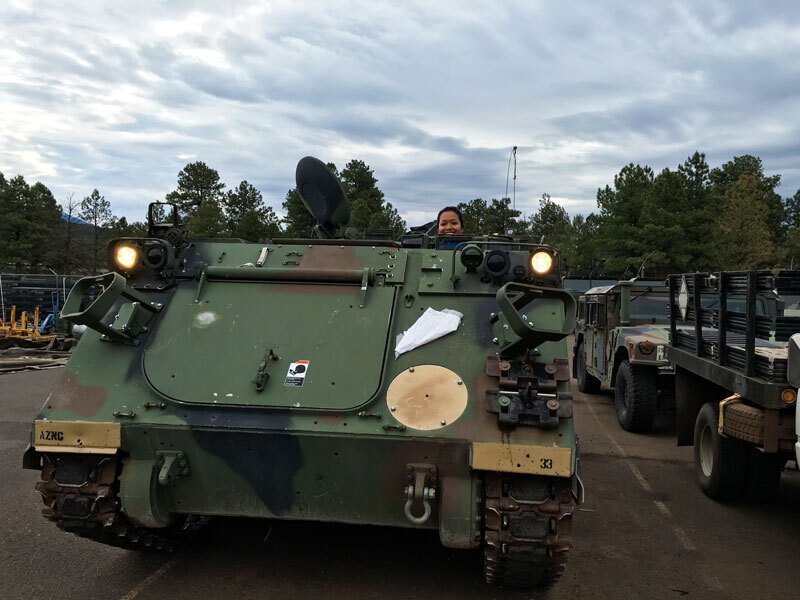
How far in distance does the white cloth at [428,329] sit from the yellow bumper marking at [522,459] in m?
0.83

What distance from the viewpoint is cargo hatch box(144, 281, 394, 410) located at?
3.88 m

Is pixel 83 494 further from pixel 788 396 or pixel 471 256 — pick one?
pixel 788 396

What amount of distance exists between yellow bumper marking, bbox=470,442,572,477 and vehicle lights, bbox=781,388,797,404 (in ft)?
7.40

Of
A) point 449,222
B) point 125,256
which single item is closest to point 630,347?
point 449,222

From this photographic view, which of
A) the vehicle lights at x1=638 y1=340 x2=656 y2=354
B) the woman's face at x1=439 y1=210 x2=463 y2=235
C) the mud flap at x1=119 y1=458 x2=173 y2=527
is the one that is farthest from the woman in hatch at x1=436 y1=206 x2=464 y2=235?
the mud flap at x1=119 y1=458 x2=173 y2=527

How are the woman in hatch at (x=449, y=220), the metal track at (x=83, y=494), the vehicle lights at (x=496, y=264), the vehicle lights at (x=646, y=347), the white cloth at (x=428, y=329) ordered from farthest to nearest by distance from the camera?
the vehicle lights at (x=646, y=347), the woman in hatch at (x=449, y=220), the vehicle lights at (x=496, y=264), the white cloth at (x=428, y=329), the metal track at (x=83, y=494)

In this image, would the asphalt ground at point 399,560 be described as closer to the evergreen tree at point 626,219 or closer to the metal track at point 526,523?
the metal track at point 526,523

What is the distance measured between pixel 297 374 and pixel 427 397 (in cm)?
80

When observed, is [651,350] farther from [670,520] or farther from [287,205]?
[287,205]

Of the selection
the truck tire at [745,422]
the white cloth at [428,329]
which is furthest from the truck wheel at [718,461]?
the white cloth at [428,329]

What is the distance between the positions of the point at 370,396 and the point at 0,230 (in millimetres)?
41760

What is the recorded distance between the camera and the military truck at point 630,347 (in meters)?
8.85

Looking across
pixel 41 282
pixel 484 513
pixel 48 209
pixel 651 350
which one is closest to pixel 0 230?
pixel 48 209

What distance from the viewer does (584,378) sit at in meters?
13.1
